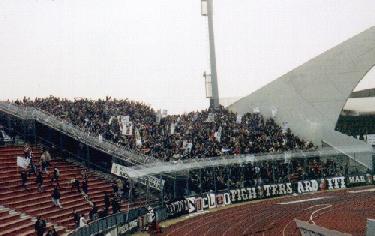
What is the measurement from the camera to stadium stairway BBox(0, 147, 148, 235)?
24087 mm

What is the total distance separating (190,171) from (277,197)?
28.6 feet

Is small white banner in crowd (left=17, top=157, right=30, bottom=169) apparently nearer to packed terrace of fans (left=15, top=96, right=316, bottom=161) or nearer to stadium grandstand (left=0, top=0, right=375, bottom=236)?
stadium grandstand (left=0, top=0, right=375, bottom=236)

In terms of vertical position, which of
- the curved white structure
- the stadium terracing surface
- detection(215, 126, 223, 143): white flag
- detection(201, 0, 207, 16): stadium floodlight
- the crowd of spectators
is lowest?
the stadium terracing surface

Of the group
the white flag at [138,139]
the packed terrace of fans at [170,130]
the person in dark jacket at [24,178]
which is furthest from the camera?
the packed terrace of fans at [170,130]

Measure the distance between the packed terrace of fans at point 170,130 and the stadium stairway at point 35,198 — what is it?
3.99 meters

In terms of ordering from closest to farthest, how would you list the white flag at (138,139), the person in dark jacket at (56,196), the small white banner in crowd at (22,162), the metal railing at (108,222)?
the metal railing at (108,222), the person in dark jacket at (56,196), the small white banner in crowd at (22,162), the white flag at (138,139)

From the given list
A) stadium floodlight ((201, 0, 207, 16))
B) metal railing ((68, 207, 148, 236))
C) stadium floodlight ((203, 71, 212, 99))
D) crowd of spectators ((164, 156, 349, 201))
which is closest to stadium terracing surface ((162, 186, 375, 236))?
metal railing ((68, 207, 148, 236))

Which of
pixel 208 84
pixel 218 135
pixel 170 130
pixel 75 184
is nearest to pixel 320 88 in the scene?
pixel 208 84

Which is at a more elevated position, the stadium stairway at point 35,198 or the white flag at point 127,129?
the white flag at point 127,129

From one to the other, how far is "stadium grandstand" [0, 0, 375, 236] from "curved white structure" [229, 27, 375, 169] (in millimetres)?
106

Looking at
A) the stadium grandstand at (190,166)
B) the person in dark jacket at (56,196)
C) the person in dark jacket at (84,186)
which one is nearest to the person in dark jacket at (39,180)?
the stadium grandstand at (190,166)

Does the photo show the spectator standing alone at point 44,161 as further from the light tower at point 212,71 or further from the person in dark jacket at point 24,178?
the light tower at point 212,71

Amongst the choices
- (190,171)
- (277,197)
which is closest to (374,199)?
(277,197)

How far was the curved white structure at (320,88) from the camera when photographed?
51875 millimetres
